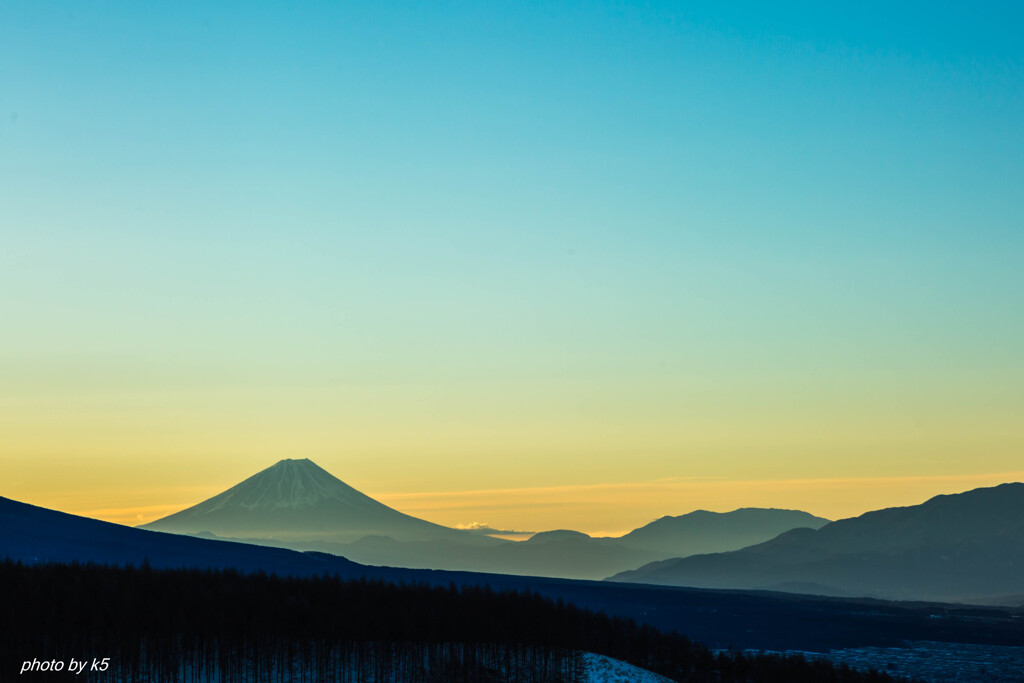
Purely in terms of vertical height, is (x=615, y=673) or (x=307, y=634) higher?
(x=307, y=634)

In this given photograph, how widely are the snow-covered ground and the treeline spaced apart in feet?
6.27

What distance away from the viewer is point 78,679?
430 feet

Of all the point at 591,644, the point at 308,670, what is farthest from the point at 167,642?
the point at 591,644

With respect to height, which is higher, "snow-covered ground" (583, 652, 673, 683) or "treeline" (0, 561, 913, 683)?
"treeline" (0, 561, 913, 683)

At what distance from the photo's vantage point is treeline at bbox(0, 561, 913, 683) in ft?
470

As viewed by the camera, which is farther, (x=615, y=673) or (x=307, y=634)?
(x=307, y=634)

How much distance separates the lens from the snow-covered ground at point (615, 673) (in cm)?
14238

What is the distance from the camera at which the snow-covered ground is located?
467ft

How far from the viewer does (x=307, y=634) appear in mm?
155875

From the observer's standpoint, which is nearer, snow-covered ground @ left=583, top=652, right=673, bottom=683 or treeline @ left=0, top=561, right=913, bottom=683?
snow-covered ground @ left=583, top=652, right=673, bottom=683

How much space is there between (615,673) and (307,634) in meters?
42.8

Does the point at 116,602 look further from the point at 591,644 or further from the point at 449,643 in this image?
the point at 591,644

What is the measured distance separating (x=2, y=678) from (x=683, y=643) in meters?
103

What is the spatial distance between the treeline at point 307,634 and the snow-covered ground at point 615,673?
1.91m
